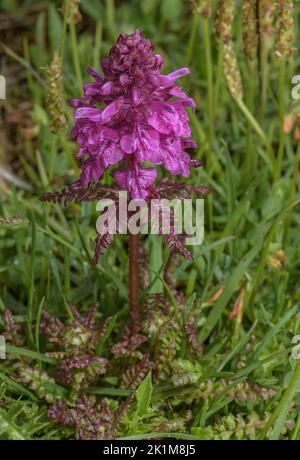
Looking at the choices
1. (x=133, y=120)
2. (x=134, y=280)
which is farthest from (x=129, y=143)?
(x=134, y=280)

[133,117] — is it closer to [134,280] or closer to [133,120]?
[133,120]

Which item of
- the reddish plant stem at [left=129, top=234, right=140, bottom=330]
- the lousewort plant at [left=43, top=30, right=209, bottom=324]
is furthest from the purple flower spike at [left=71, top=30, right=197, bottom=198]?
the reddish plant stem at [left=129, top=234, right=140, bottom=330]

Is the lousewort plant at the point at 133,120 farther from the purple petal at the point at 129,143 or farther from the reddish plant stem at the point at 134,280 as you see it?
the reddish plant stem at the point at 134,280

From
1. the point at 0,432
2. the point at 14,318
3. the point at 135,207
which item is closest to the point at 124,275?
the point at 14,318

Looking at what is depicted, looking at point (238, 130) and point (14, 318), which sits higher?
point (238, 130)

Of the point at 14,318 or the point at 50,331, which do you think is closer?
the point at 50,331

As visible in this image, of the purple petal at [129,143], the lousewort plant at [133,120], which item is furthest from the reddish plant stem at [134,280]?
the purple petal at [129,143]

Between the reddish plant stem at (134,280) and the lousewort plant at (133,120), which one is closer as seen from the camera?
the lousewort plant at (133,120)

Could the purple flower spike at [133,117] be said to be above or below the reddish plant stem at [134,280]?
above
